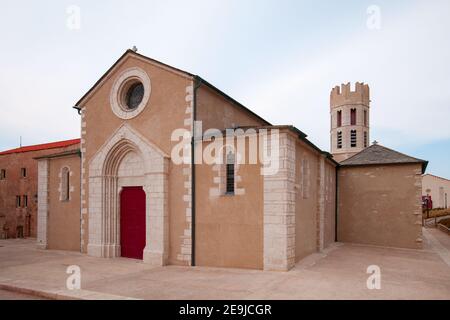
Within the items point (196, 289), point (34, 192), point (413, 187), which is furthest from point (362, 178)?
point (34, 192)

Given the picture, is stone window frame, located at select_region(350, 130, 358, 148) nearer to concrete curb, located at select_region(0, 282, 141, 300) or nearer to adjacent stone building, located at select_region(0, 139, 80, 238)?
adjacent stone building, located at select_region(0, 139, 80, 238)

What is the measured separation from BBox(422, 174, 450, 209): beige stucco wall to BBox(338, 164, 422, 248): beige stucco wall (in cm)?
4389

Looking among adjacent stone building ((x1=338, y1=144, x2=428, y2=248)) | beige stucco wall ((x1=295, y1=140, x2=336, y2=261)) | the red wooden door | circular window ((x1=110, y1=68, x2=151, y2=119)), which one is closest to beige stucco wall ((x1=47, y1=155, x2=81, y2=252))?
the red wooden door

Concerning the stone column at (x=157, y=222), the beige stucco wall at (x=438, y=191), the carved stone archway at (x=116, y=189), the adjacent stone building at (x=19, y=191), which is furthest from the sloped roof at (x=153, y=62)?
the beige stucco wall at (x=438, y=191)

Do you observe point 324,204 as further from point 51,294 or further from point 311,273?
point 51,294

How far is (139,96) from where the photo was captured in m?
13.6

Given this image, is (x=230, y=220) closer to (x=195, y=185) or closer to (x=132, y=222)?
(x=195, y=185)

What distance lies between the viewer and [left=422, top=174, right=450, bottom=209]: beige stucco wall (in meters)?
53.1

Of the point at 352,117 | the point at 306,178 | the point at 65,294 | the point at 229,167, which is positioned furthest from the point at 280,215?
the point at 352,117

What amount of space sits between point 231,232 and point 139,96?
6.83m

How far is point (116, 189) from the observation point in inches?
542

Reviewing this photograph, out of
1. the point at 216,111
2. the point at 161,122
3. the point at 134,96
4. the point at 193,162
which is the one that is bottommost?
the point at 193,162

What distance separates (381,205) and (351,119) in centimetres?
2584

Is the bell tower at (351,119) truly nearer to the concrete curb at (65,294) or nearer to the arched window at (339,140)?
the arched window at (339,140)
